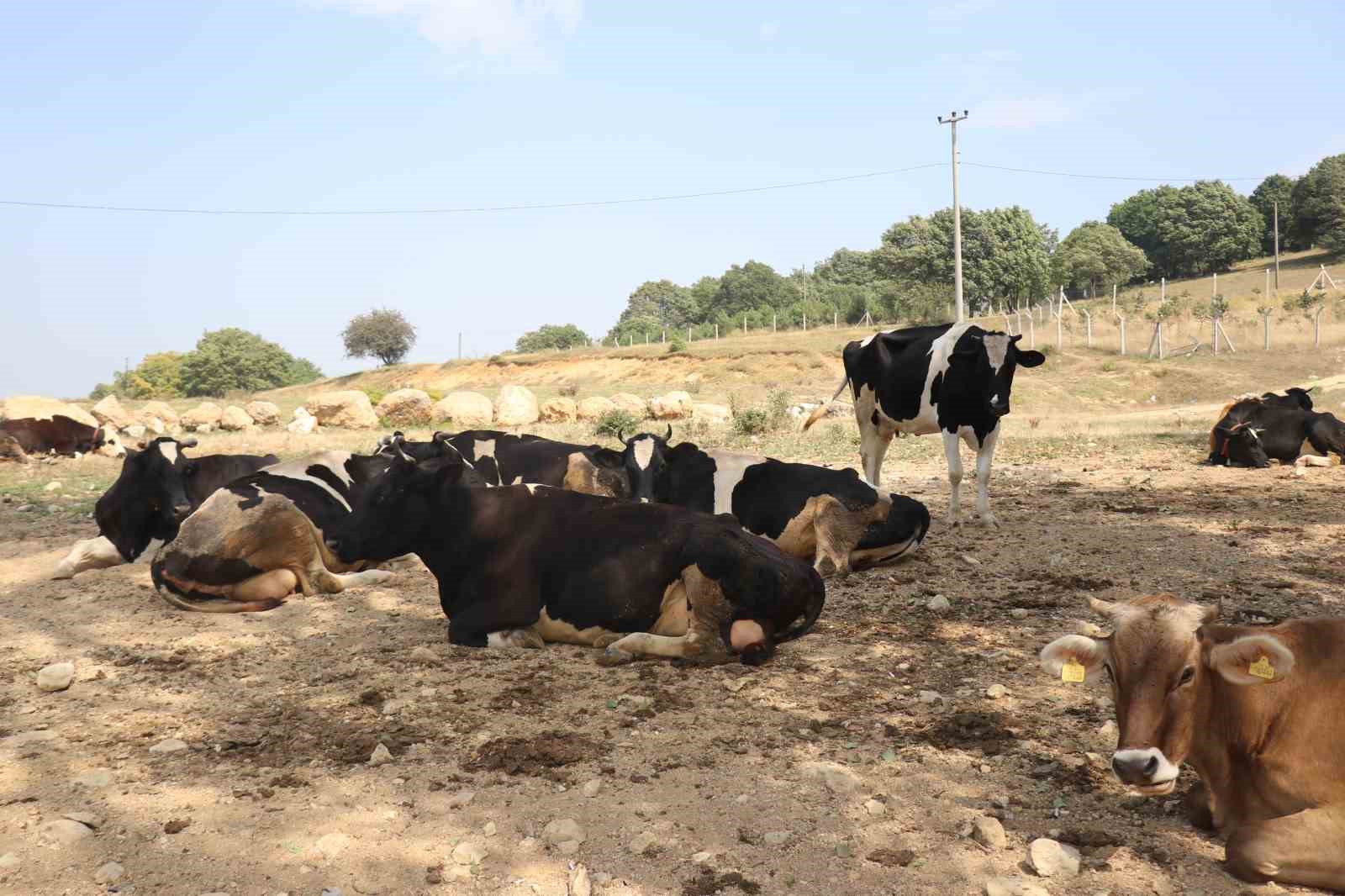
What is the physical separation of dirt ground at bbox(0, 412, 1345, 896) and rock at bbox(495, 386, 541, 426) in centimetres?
2173

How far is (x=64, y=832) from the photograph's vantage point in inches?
169

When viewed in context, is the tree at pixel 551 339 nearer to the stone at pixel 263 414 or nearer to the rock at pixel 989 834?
the stone at pixel 263 414

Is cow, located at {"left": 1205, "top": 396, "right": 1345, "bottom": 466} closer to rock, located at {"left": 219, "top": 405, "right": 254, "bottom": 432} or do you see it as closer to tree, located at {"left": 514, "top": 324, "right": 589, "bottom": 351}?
rock, located at {"left": 219, "top": 405, "right": 254, "bottom": 432}

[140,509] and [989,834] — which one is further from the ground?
[140,509]

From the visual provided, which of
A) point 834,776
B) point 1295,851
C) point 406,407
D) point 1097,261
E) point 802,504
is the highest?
point 1097,261

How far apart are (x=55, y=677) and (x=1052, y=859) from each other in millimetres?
5774

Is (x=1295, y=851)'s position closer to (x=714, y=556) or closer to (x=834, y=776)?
(x=834, y=776)

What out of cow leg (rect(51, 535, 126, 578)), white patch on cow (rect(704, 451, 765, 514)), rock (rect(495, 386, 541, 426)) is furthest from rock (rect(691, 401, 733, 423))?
cow leg (rect(51, 535, 126, 578))

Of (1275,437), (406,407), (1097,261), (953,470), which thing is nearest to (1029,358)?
(953,470)

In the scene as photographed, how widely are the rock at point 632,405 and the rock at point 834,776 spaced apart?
81.7 ft

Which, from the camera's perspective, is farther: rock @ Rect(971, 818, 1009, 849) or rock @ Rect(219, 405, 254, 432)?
rock @ Rect(219, 405, 254, 432)

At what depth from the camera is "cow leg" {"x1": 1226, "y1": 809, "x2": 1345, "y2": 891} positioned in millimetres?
3645

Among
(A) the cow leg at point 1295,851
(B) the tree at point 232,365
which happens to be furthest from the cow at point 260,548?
(B) the tree at point 232,365

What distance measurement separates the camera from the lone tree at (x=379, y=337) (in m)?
78.8
